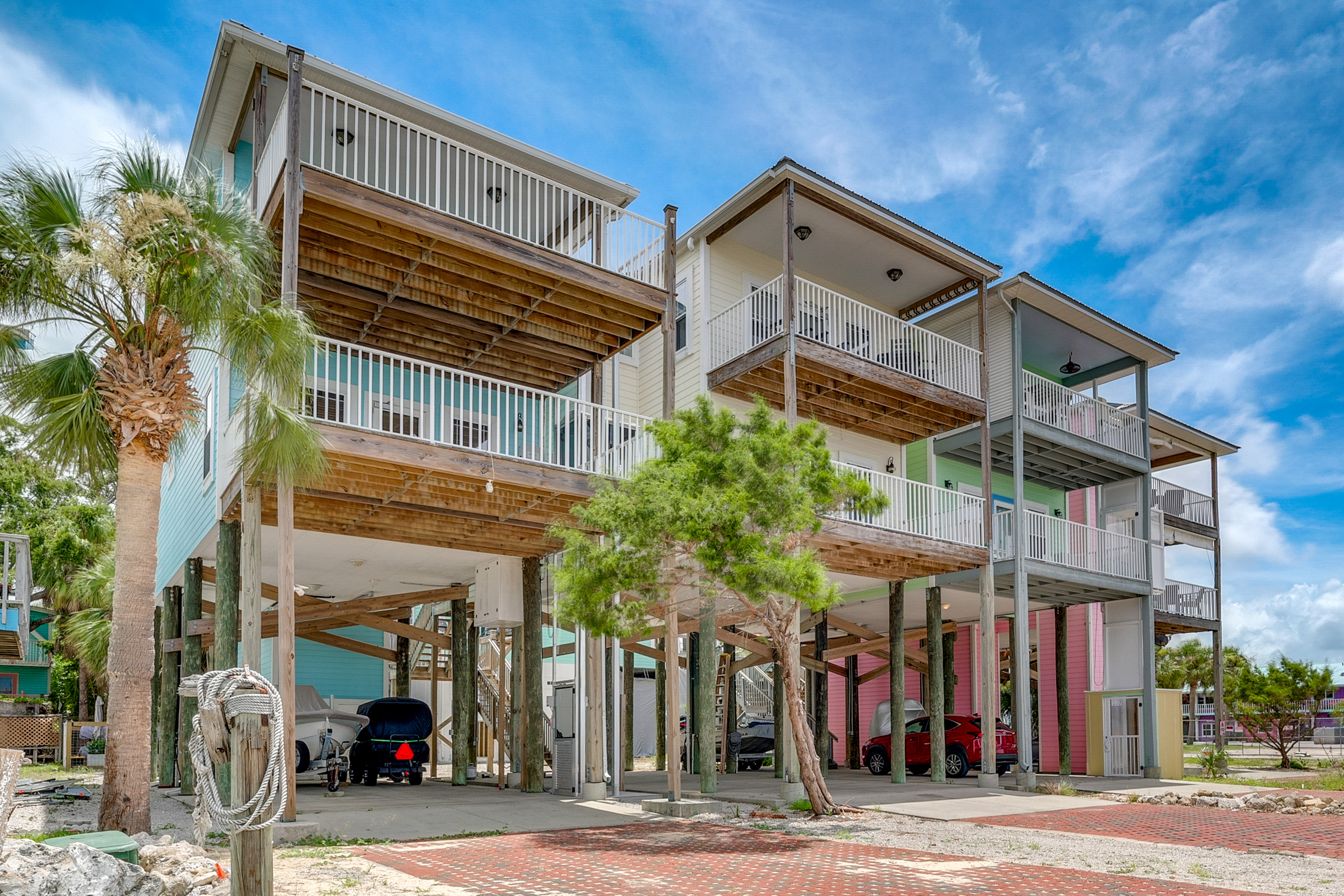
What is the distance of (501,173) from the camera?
16219 millimetres

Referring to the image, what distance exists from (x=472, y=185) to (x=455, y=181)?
83cm

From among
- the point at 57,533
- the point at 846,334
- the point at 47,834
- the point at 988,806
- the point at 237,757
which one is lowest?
the point at 988,806

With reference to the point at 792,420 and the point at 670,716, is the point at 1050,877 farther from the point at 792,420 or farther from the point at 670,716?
the point at 792,420

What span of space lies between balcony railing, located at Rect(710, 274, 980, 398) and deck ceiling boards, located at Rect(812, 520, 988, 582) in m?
3.18

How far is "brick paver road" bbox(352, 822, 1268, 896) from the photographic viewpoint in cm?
873

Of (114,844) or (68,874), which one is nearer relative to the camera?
(68,874)

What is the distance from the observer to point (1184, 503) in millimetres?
29625

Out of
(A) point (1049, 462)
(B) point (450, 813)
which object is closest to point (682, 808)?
(B) point (450, 813)

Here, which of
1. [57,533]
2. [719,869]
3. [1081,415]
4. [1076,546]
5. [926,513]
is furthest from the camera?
[57,533]

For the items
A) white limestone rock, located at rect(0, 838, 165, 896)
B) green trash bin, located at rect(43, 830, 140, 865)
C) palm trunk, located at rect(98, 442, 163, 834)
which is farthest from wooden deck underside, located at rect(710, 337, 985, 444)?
white limestone rock, located at rect(0, 838, 165, 896)

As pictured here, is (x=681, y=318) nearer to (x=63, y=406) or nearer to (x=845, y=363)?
(x=845, y=363)

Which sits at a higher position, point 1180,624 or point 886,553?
point 886,553

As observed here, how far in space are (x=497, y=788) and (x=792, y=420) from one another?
27.4ft

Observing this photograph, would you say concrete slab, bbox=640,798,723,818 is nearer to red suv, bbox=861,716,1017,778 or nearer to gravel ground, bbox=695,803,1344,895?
gravel ground, bbox=695,803,1344,895
